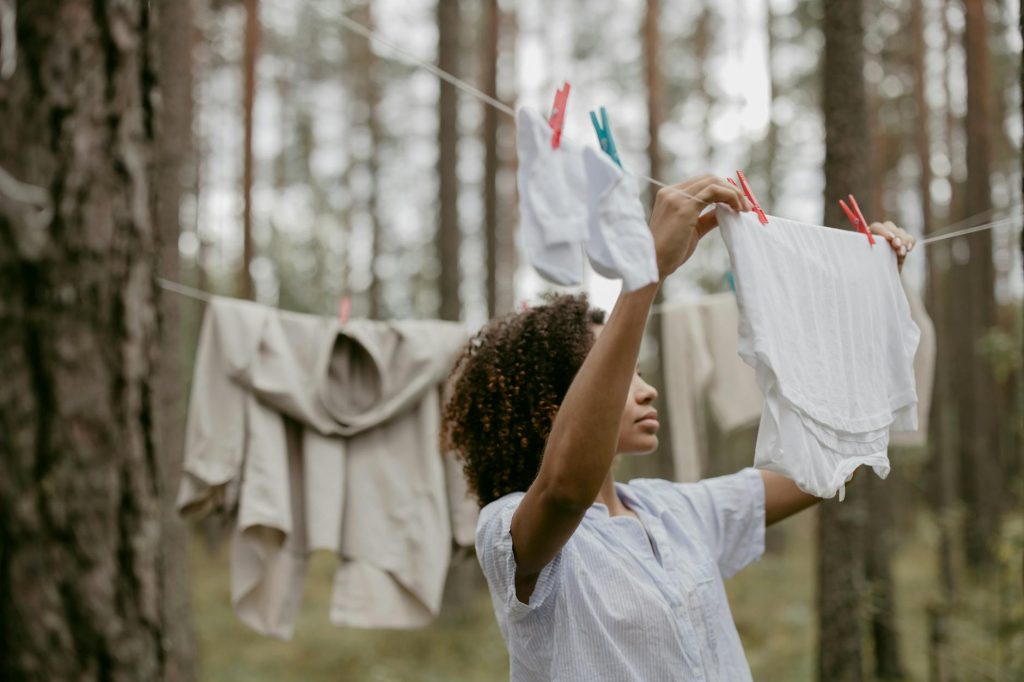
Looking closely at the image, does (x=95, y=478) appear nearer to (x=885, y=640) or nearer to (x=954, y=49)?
(x=885, y=640)

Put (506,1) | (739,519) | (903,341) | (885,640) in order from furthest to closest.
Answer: (506,1) → (885,640) → (739,519) → (903,341)

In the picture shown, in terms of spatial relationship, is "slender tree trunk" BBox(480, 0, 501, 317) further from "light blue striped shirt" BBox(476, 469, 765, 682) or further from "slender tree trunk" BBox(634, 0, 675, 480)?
"light blue striped shirt" BBox(476, 469, 765, 682)

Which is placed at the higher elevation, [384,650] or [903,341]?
[903,341]

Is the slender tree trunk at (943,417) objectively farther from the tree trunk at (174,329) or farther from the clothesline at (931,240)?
the tree trunk at (174,329)

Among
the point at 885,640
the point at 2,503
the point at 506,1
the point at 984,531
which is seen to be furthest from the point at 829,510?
the point at 506,1

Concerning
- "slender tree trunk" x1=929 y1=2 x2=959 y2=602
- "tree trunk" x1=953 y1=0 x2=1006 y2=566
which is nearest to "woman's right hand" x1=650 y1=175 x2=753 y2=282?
"slender tree trunk" x1=929 y1=2 x2=959 y2=602

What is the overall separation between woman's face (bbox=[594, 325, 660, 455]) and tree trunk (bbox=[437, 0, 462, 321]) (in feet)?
16.2

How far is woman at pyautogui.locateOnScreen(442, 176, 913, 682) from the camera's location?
127 cm

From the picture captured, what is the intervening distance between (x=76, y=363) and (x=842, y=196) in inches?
102

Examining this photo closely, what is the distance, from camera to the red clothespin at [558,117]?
159 cm

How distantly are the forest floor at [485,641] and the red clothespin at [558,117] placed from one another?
3.79 meters

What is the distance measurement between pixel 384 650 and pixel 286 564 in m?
5.04

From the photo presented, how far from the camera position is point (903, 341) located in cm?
170

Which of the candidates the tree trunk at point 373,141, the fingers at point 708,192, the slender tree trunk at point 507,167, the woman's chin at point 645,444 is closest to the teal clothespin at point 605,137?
the fingers at point 708,192
